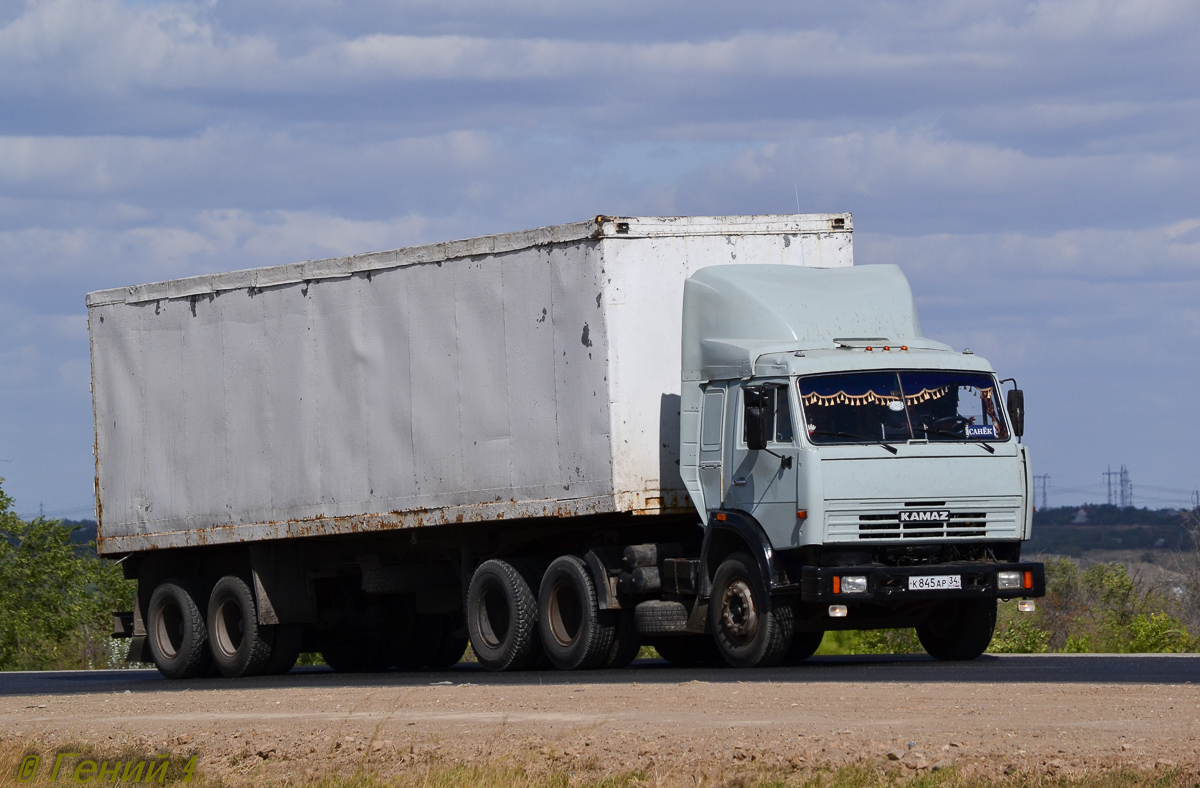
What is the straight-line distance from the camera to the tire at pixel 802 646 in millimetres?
18672

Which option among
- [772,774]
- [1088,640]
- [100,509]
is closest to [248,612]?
[100,509]

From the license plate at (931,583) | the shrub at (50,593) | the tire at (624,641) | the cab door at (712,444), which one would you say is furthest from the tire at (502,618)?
the shrub at (50,593)

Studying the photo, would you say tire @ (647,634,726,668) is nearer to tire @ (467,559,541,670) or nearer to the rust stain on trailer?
tire @ (467,559,541,670)

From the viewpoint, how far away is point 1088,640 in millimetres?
24281

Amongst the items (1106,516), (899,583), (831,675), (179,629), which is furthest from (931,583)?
(1106,516)

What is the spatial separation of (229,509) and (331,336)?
2.52 m

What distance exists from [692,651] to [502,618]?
81.1 inches

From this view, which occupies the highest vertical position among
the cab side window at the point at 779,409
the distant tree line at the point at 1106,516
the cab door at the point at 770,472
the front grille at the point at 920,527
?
the cab side window at the point at 779,409

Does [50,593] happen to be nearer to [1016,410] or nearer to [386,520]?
[386,520]

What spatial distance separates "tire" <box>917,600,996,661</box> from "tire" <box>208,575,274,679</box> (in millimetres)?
7380

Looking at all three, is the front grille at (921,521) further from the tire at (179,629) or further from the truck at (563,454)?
the tire at (179,629)

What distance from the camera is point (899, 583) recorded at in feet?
53.0

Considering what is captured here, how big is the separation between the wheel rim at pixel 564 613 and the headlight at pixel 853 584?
3.05 meters

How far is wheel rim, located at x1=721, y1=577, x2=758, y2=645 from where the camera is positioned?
54.9 feet
